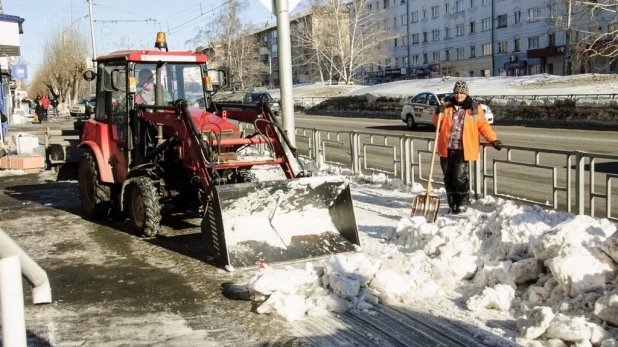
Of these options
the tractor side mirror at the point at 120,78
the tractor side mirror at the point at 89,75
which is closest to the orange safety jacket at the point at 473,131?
the tractor side mirror at the point at 120,78

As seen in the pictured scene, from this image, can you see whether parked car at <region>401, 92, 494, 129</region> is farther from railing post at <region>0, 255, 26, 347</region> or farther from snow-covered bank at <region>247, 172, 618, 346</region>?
railing post at <region>0, 255, 26, 347</region>

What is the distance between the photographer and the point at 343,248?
7250 millimetres

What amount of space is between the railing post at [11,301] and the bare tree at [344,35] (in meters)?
59.0

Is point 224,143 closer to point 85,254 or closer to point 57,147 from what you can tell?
point 85,254

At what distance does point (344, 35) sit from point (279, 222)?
55853 mm

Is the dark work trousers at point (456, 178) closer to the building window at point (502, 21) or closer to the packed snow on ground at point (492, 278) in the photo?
the packed snow on ground at point (492, 278)

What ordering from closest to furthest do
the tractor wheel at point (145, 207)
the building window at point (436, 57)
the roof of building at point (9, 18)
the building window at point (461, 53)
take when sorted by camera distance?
the tractor wheel at point (145, 207) < the roof of building at point (9, 18) < the building window at point (461, 53) < the building window at point (436, 57)

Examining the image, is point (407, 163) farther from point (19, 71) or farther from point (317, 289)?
point (19, 71)

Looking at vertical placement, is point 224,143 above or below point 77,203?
above

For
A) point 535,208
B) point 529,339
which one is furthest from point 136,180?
point 529,339

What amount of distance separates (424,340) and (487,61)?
6512cm

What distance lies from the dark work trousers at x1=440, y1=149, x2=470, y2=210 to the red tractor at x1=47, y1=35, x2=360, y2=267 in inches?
81.0

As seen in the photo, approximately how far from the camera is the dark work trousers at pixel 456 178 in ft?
29.2

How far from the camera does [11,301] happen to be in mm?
2223
